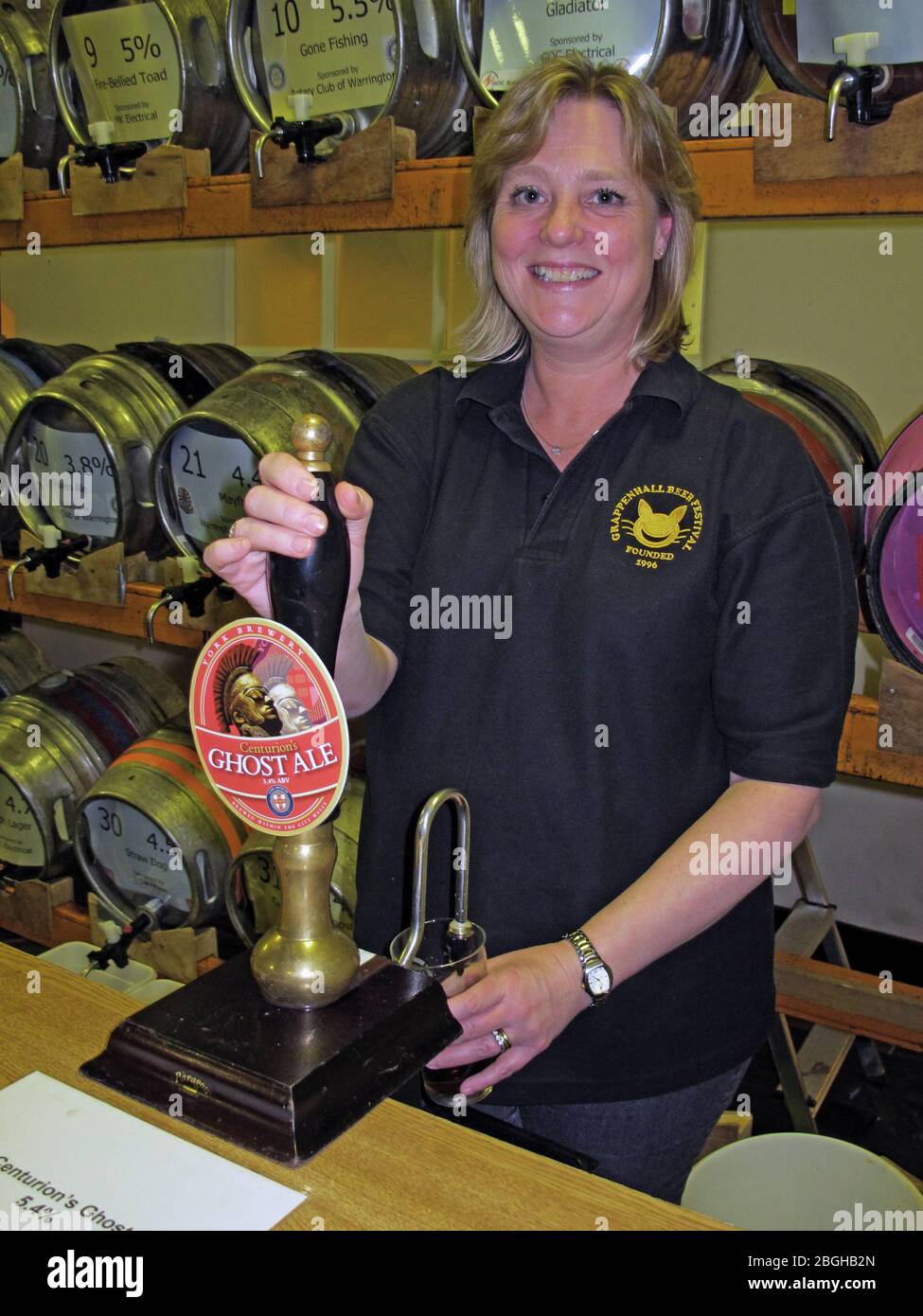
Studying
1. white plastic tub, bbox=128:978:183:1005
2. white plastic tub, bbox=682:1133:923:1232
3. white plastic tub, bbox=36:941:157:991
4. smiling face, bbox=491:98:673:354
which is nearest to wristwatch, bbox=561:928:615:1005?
smiling face, bbox=491:98:673:354

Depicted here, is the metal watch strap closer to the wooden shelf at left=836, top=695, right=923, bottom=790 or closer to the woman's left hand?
the woman's left hand

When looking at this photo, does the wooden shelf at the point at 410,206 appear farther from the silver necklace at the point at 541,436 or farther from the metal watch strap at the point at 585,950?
the metal watch strap at the point at 585,950

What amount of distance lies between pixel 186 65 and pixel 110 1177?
1.94 meters

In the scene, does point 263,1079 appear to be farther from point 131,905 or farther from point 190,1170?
point 131,905

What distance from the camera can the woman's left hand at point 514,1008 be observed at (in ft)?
3.63

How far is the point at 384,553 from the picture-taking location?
140 centimetres

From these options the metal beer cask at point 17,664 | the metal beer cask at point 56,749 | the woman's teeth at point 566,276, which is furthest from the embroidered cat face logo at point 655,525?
the metal beer cask at point 17,664

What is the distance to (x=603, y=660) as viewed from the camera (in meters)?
1.33

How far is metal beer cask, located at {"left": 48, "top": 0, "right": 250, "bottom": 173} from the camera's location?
2.13 m

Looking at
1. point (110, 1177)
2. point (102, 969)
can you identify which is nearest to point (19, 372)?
point (102, 969)

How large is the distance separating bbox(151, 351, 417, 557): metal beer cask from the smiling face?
2.46 ft
